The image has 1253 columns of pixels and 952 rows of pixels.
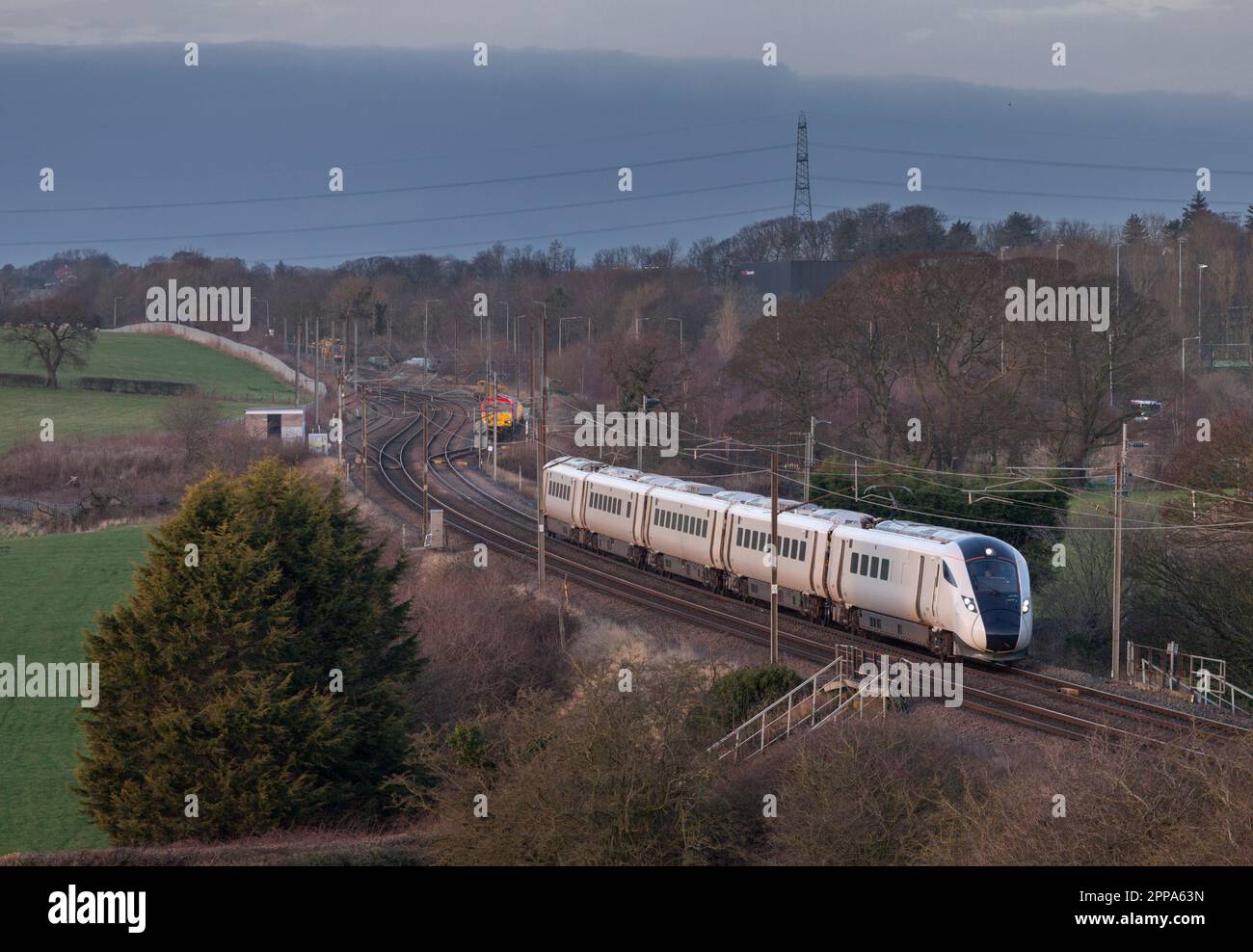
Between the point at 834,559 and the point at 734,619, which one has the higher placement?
the point at 834,559

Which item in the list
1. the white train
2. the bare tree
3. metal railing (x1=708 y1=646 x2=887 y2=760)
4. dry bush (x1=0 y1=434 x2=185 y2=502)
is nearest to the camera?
metal railing (x1=708 y1=646 x2=887 y2=760)

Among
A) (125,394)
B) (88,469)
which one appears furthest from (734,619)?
(125,394)

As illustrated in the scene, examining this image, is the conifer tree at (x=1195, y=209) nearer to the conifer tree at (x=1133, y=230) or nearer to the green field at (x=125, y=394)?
the conifer tree at (x=1133, y=230)

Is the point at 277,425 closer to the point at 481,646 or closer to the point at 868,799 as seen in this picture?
the point at 481,646

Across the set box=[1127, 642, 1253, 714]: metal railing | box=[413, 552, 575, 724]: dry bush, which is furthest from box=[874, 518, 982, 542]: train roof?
box=[413, 552, 575, 724]: dry bush

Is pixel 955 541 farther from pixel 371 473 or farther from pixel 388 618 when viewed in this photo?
pixel 371 473

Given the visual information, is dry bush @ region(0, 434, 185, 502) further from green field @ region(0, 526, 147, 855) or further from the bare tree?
the bare tree
